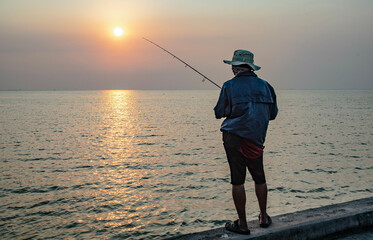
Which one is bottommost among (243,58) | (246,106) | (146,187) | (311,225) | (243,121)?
(146,187)

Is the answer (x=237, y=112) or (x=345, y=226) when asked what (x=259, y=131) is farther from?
(x=345, y=226)

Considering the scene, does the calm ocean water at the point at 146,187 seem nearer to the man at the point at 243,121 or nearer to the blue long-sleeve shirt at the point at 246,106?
the man at the point at 243,121

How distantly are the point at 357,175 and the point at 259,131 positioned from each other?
31.6 feet

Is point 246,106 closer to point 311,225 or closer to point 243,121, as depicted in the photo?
point 243,121

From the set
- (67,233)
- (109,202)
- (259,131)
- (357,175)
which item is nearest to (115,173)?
(109,202)

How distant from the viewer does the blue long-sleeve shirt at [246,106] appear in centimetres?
320

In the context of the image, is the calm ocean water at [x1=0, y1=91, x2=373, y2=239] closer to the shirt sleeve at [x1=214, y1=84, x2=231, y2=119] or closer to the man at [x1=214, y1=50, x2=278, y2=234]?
the man at [x1=214, y1=50, x2=278, y2=234]

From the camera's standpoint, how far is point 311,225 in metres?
3.24

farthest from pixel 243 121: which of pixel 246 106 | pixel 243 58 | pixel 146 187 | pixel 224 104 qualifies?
pixel 146 187

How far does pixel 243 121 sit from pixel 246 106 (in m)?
0.14

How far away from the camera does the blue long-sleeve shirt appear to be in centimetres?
320

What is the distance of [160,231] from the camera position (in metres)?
6.52

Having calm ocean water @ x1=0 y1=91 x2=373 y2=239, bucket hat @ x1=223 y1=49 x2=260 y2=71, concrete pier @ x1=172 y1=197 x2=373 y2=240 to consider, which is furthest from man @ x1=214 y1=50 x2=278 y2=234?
calm ocean water @ x1=0 y1=91 x2=373 y2=239

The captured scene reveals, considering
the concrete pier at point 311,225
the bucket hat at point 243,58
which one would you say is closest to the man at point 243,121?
the bucket hat at point 243,58
